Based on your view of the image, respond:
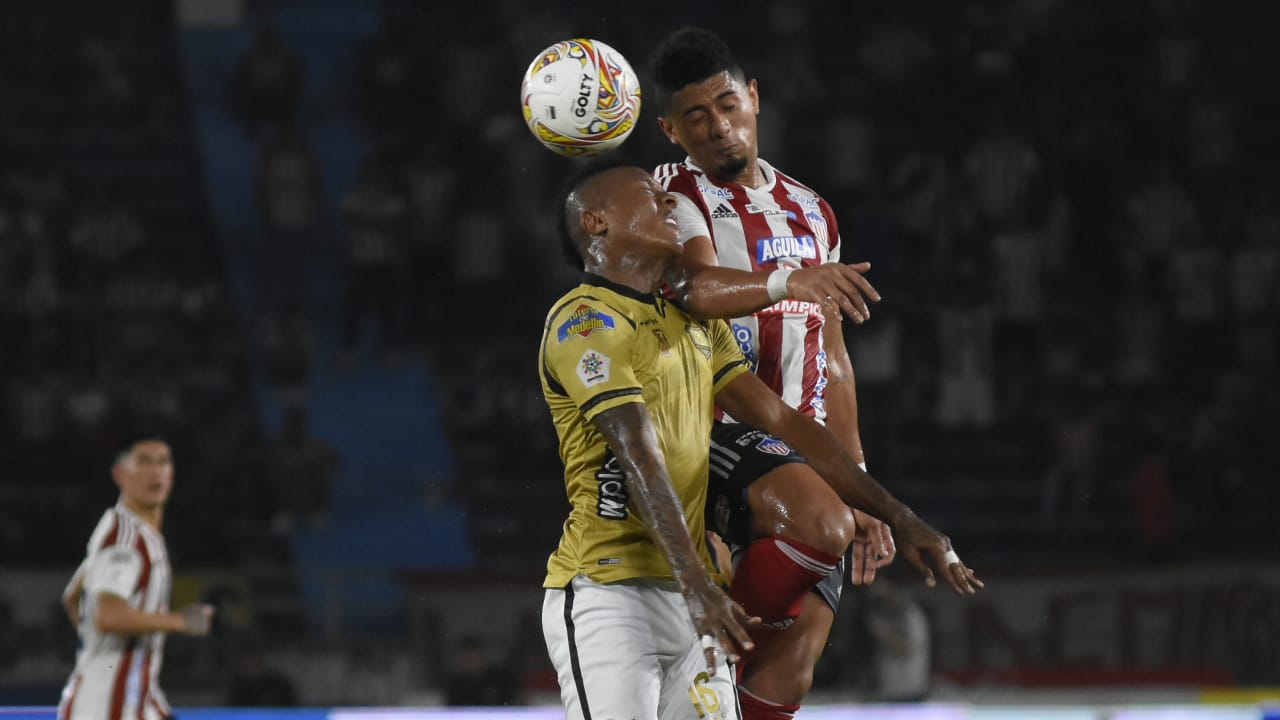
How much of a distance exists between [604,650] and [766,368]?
1320mm

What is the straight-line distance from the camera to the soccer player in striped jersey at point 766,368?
452cm

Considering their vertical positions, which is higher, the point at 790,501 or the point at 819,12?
the point at 819,12

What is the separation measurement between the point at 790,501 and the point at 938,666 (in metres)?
6.52

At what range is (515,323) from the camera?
1321 cm

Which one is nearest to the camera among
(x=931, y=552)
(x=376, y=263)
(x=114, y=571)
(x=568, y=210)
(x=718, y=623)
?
(x=718, y=623)

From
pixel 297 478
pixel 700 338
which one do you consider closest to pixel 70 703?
pixel 700 338

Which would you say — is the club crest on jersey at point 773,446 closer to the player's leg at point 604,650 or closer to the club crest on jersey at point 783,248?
the club crest on jersey at point 783,248

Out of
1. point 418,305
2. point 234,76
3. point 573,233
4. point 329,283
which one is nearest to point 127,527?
point 573,233

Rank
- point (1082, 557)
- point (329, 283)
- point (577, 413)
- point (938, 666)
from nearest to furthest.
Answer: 1. point (577, 413)
2. point (938, 666)
3. point (1082, 557)
4. point (329, 283)

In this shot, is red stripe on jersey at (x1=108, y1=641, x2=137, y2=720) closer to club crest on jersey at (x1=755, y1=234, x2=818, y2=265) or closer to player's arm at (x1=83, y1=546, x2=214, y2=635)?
player's arm at (x1=83, y1=546, x2=214, y2=635)

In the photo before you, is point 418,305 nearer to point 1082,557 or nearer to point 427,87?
point 427,87

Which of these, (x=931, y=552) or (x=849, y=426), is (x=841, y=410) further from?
(x=931, y=552)

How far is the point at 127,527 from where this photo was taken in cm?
702

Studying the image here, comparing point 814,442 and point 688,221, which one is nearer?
point 814,442
